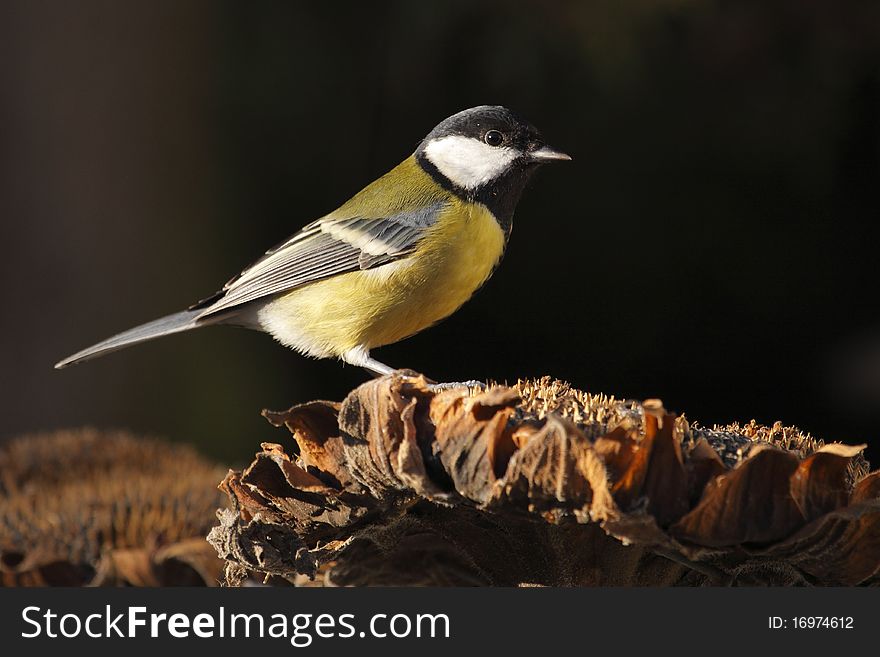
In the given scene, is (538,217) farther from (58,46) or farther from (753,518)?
(753,518)

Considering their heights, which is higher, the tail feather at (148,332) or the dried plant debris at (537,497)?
the tail feather at (148,332)

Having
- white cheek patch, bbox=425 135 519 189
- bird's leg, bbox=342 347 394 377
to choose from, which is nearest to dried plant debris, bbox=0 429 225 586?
bird's leg, bbox=342 347 394 377

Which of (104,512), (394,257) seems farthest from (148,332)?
(104,512)

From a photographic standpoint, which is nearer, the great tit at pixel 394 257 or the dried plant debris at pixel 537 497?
the dried plant debris at pixel 537 497

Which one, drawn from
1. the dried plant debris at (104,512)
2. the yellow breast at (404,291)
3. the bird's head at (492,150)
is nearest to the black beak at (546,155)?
the bird's head at (492,150)

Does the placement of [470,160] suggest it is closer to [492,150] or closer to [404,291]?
[492,150]

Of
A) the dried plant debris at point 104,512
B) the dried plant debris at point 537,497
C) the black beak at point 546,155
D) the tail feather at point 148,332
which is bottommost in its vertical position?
the dried plant debris at point 104,512

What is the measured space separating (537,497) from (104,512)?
0.76 meters

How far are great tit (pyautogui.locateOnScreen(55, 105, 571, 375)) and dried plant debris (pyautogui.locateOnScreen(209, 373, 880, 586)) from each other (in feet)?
2.51

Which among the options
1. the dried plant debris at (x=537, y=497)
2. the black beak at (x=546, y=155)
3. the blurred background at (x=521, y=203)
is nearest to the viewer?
the dried plant debris at (x=537, y=497)

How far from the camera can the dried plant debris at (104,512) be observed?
117 cm

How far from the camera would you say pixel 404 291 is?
5.71 feet

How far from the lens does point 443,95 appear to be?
279 centimetres

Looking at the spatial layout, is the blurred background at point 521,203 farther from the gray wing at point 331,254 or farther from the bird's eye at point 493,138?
the gray wing at point 331,254
